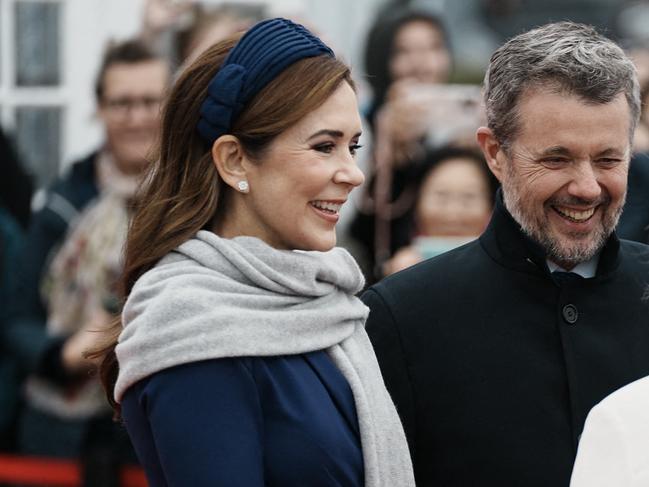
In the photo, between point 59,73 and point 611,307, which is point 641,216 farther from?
point 59,73

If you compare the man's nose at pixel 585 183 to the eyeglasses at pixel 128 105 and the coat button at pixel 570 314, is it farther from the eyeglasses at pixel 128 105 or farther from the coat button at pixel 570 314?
the eyeglasses at pixel 128 105

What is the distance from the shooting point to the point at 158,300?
9.47 ft

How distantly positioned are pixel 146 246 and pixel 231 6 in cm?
445

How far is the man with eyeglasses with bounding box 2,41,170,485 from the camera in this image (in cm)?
529

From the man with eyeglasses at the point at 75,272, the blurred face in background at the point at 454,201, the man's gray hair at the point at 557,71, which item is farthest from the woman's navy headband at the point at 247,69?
the blurred face in background at the point at 454,201

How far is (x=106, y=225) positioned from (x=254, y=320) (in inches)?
99.2

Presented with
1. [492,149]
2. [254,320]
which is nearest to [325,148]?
[254,320]

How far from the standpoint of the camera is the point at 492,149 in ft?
11.0

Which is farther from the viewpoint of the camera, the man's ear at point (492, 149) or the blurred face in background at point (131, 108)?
the blurred face in background at point (131, 108)

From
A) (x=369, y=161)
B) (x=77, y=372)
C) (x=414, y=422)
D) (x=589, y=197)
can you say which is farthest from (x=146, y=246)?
(x=369, y=161)

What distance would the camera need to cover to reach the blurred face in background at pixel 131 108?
5496mm

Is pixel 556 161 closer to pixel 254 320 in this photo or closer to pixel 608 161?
pixel 608 161

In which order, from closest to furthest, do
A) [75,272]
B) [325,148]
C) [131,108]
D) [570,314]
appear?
[325,148]
[570,314]
[75,272]
[131,108]

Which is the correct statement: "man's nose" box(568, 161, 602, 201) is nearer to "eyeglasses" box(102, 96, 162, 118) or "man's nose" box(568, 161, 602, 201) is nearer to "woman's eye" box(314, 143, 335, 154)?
"woman's eye" box(314, 143, 335, 154)
